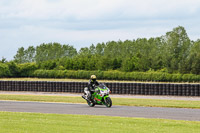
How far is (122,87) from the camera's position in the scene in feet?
123

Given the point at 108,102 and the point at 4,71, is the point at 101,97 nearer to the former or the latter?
the point at 108,102

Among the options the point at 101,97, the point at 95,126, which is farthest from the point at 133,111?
the point at 95,126

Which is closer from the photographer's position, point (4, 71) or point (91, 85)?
point (91, 85)

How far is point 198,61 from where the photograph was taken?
9638 centimetres

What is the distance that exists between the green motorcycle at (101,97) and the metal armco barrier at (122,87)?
1273 cm

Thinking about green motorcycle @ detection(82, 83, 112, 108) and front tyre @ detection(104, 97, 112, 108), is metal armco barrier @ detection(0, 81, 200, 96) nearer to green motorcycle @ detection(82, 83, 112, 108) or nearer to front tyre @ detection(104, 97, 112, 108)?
green motorcycle @ detection(82, 83, 112, 108)

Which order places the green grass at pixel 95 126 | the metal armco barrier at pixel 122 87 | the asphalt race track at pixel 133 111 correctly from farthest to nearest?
the metal armco barrier at pixel 122 87 < the asphalt race track at pixel 133 111 < the green grass at pixel 95 126

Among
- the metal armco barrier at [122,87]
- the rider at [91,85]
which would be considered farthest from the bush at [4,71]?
the rider at [91,85]

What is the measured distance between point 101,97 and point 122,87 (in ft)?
46.0

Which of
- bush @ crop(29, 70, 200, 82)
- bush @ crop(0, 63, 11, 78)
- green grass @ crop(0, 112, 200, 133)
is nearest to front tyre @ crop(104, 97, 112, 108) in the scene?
green grass @ crop(0, 112, 200, 133)

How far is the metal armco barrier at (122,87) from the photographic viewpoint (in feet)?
116

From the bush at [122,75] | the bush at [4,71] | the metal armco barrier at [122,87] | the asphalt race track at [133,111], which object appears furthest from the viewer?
the bush at [4,71]

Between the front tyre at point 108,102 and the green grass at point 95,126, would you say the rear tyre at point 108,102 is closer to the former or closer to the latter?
the front tyre at point 108,102

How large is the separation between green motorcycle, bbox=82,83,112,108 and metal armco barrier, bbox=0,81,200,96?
41.8ft
